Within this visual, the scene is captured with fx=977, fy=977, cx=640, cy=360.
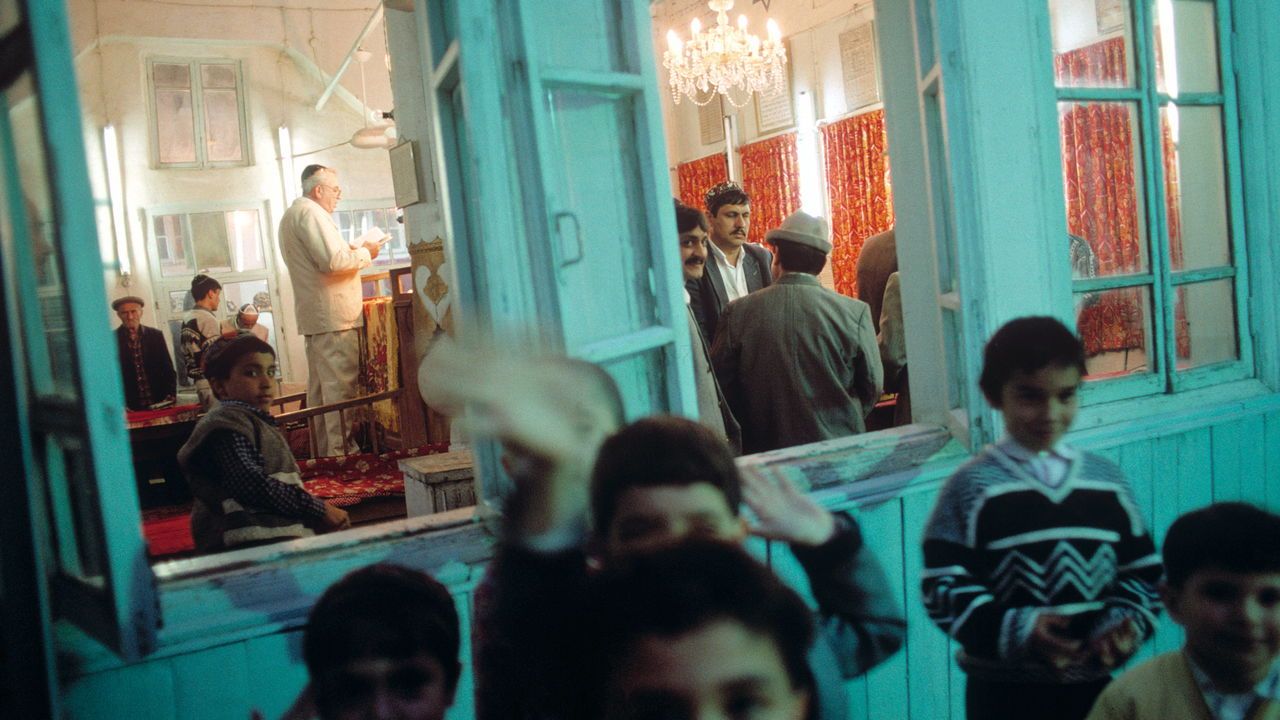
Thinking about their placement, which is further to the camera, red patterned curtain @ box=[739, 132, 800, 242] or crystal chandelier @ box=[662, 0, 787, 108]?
red patterned curtain @ box=[739, 132, 800, 242]

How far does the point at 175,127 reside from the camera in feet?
28.9

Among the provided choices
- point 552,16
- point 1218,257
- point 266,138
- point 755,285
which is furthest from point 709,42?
point 266,138

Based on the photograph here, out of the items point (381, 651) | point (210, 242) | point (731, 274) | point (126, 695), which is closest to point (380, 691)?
point (381, 651)

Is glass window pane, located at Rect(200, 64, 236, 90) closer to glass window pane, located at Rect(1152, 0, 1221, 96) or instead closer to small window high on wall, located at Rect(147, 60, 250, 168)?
small window high on wall, located at Rect(147, 60, 250, 168)

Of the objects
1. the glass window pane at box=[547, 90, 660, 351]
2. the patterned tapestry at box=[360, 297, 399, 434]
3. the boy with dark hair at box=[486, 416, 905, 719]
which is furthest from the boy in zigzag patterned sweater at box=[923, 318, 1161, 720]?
the patterned tapestry at box=[360, 297, 399, 434]

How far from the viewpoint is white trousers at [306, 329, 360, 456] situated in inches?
217

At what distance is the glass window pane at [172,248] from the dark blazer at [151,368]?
→ 3.43 metres

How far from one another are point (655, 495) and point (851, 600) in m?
0.29

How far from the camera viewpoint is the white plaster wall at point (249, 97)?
8.41 meters

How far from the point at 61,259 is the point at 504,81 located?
853 mm

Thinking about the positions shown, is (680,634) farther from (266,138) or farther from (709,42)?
(266,138)

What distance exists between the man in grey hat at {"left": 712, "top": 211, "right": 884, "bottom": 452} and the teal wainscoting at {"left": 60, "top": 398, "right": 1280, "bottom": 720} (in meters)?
0.44

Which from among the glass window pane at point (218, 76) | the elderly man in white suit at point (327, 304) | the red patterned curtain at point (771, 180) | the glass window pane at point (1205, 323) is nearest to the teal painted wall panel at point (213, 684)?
the glass window pane at point (1205, 323)

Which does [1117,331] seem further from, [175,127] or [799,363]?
[175,127]
